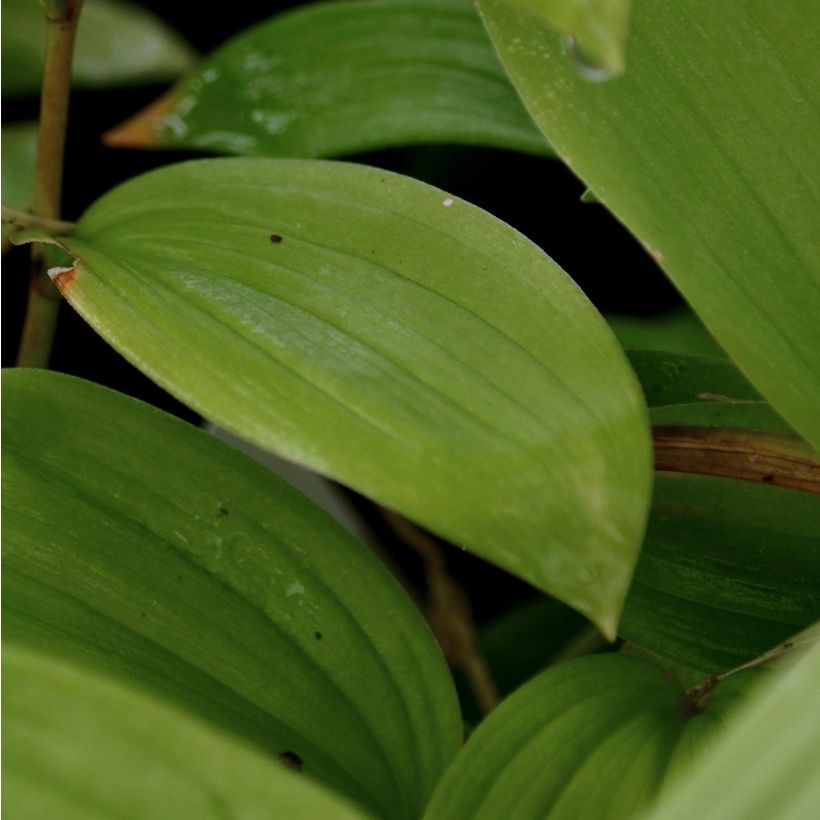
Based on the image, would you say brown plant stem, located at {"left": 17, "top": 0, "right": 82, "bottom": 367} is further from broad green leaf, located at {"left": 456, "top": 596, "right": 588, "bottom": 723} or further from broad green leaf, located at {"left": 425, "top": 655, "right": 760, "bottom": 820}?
broad green leaf, located at {"left": 456, "top": 596, "right": 588, "bottom": 723}

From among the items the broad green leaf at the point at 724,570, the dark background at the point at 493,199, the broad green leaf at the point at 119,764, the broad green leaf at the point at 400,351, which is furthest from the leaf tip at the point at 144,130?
A: the broad green leaf at the point at 119,764

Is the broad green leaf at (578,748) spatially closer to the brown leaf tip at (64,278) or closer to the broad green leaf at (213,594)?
the broad green leaf at (213,594)

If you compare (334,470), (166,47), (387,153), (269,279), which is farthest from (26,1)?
(334,470)

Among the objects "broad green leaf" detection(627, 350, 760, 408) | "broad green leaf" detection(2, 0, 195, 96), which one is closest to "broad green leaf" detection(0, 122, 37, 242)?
"broad green leaf" detection(2, 0, 195, 96)

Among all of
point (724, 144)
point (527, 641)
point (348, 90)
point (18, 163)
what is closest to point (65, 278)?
point (724, 144)

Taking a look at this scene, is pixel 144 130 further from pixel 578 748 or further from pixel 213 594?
pixel 578 748

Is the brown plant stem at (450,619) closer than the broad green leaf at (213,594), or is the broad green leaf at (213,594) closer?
the broad green leaf at (213,594)
